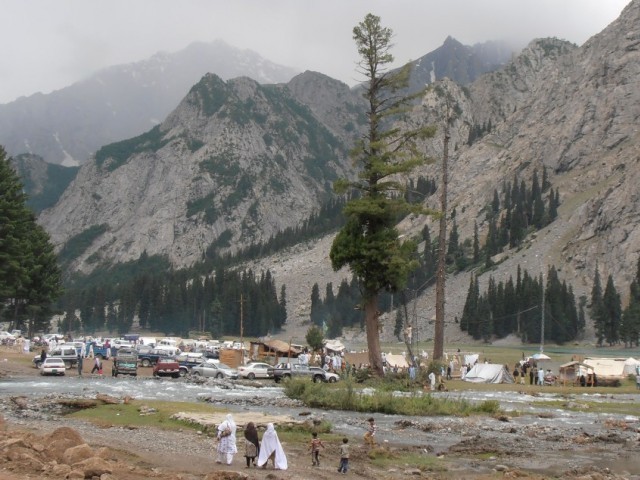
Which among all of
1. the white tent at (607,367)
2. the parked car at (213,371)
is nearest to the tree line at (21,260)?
the parked car at (213,371)

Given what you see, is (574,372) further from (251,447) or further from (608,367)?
(251,447)

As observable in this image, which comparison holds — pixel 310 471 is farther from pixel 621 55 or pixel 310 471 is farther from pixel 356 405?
pixel 621 55

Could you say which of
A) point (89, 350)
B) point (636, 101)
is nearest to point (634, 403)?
point (89, 350)

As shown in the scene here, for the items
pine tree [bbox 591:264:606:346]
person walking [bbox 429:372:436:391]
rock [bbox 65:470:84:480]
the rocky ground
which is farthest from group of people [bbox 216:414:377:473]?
pine tree [bbox 591:264:606:346]

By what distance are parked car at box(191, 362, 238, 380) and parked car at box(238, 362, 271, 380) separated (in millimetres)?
1134

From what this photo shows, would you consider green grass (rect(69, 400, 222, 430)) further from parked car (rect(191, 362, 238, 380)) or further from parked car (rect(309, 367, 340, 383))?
parked car (rect(191, 362, 238, 380))

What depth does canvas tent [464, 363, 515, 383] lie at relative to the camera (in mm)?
54128

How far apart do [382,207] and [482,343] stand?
92.8 meters

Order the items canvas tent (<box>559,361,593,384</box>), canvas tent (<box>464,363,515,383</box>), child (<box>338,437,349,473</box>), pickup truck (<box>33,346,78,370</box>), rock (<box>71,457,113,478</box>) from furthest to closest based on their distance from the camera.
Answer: canvas tent (<box>559,361,593,384</box>) < pickup truck (<box>33,346,78,370</box>) < canvas tent (<box>464,363,515,383</box>) < child (<box>338,437,349,473</box>) < rock (<box>71,457,113,478</box>)

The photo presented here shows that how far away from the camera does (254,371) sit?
55.3 meters

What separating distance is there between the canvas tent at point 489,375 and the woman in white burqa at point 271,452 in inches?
1439

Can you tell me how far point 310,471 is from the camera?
1950 cm

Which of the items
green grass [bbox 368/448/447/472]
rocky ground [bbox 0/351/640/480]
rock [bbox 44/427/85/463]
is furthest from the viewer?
green grass [bbox 368/448/447/472]

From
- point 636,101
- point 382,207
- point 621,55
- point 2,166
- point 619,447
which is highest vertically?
point 621,55
